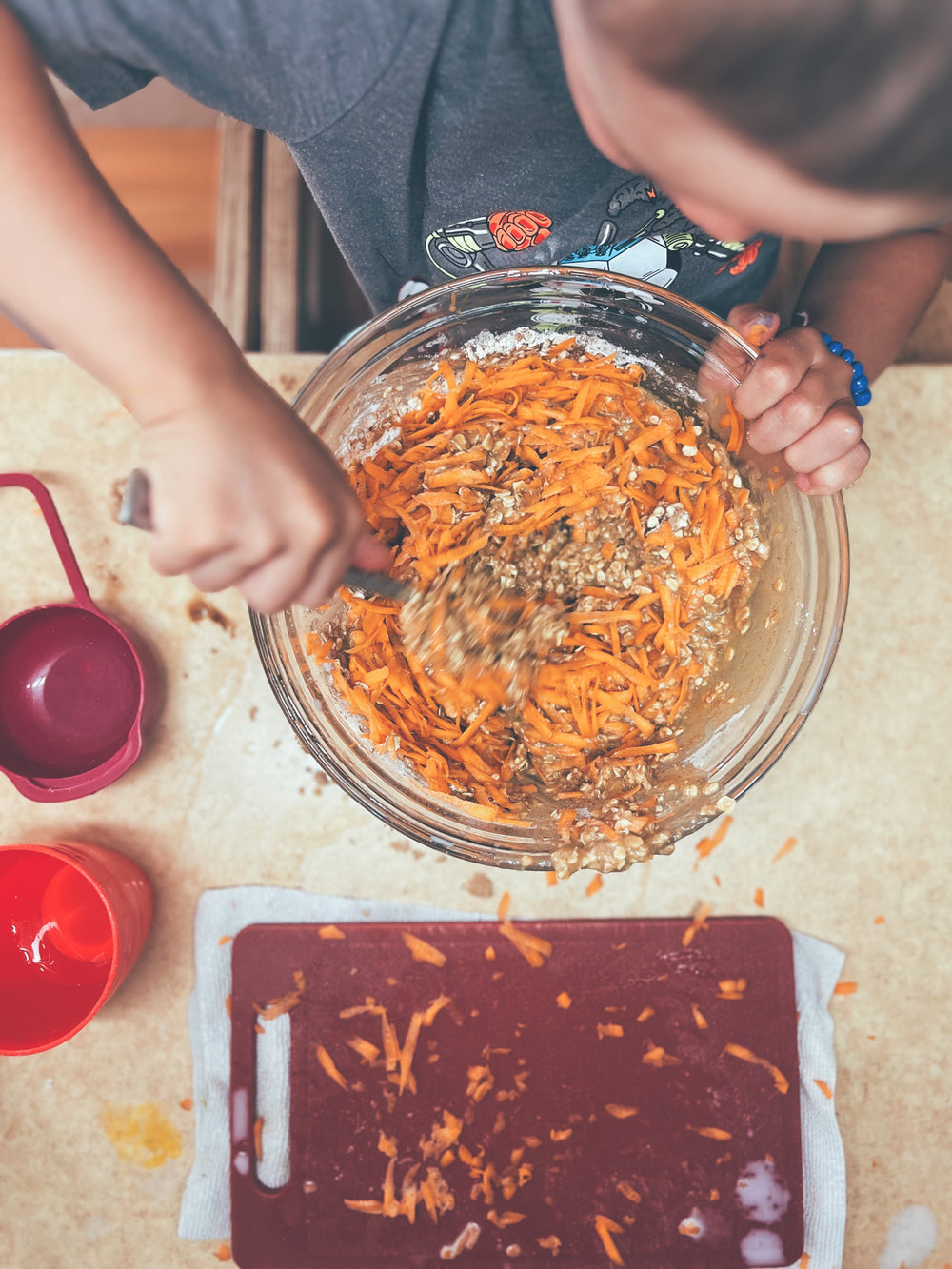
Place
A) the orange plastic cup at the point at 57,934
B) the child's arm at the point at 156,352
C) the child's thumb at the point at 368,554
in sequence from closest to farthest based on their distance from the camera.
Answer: the child's arm at the point at 156,352 < the child's thumb at the point at 368,554 < the orange plastic cup at the point at 57,934

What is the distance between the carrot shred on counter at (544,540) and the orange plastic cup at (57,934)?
390 mm

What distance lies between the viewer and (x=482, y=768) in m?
0.85

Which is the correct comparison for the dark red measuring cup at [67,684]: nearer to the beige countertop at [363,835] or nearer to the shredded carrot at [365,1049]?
the beige countertop at [363,835]

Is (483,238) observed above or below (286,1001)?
above

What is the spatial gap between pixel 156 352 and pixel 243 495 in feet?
0.35

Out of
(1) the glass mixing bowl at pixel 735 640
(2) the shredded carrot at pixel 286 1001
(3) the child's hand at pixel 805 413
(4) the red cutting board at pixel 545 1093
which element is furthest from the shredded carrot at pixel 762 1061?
(3) the child's hand at pixel 805 413

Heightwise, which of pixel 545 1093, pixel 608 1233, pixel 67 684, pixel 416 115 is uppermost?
pixel 416 115

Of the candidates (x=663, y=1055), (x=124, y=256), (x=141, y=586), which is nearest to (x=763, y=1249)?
(x=663, y=1055)

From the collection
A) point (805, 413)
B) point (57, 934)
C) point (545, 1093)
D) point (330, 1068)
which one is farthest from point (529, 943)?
point (805, 413)

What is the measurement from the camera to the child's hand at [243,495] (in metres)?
0.53

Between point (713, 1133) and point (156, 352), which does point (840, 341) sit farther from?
point (713, 1133)

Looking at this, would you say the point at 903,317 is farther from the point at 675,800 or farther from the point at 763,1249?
the point at 763,1249

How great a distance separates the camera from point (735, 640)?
0.90 meters

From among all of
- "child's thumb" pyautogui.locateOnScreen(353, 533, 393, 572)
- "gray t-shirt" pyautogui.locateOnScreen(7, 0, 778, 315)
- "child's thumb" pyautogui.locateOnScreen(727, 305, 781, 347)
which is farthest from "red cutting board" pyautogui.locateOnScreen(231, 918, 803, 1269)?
"gray t-shirt" pyautogui.locateOnScreen(7, 0, 778, 315)
